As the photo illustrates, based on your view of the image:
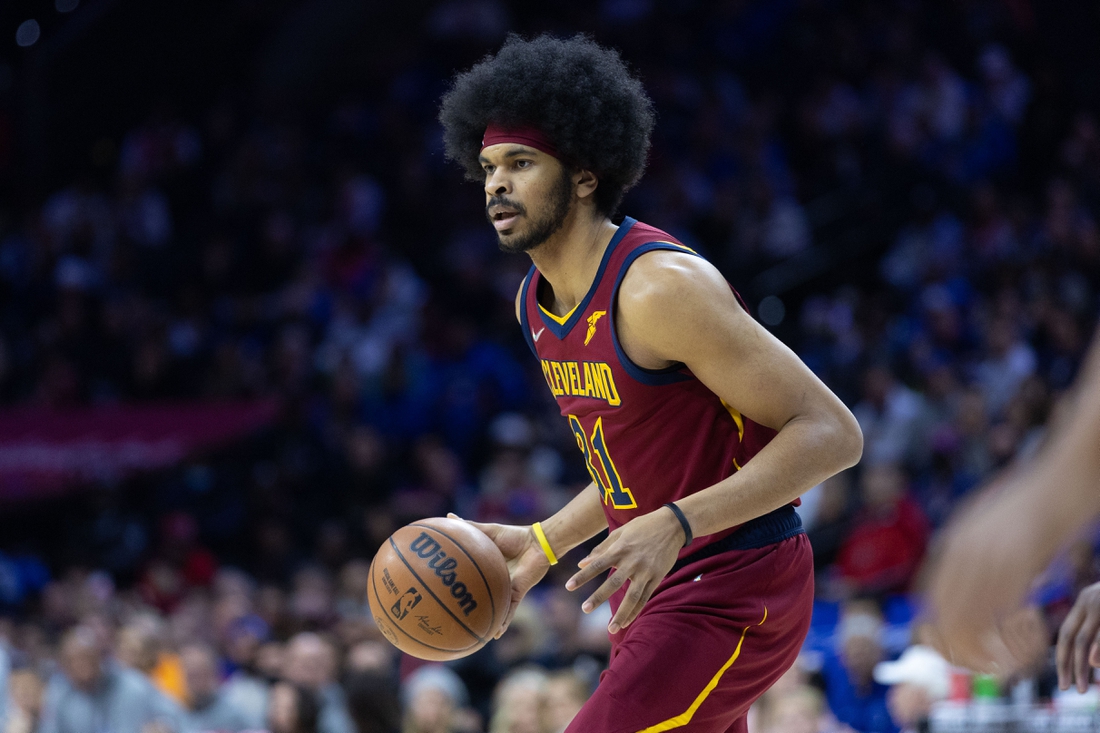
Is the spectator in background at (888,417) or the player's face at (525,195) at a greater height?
the player's face at (525,195)

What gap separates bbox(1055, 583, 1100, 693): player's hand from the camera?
8.12ft

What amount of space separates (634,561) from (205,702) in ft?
20.1

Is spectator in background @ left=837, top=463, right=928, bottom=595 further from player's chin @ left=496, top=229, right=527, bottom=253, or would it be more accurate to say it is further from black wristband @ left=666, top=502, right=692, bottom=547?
black wristband @ left=666, top=502, right=692, bottom=547

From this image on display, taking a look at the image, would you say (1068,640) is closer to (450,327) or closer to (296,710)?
(296,710)

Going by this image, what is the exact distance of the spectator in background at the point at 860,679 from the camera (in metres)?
7.05

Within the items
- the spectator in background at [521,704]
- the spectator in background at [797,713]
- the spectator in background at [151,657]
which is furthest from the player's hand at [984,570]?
the spectator in background at [151,657]

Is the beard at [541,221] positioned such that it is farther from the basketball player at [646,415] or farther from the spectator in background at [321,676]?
the spectator in background at [321,676]

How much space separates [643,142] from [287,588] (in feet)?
26.4

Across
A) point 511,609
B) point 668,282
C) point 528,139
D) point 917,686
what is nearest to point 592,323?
point 668,282

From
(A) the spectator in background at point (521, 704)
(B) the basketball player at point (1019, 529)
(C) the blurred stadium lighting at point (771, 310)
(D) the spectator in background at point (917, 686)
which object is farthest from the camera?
(C) the blurred stadium lighting at point (771, 310)

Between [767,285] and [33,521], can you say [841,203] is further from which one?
[33,521]

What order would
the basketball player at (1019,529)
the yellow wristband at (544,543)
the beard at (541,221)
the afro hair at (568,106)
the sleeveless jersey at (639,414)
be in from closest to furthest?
the basketball player at (1019,529) → the sleeveless jersey at (639,414) → the beard at (541,221) → the afro hair at (568,106) → the yellow wristband at (544,543)

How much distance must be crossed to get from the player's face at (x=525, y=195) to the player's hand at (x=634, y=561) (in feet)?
3.40

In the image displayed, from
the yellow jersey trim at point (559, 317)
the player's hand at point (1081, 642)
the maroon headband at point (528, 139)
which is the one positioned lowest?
the player's hand at point (1081, 642)
